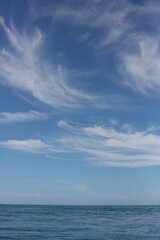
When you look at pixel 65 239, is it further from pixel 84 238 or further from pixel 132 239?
pixel 132 239

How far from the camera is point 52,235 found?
2695cm

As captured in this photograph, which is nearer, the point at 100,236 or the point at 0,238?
the point at 0,238

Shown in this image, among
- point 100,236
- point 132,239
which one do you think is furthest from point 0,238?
point 132,239

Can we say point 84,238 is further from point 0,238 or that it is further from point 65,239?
point 0,238

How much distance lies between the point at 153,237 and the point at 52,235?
1053 centimetres

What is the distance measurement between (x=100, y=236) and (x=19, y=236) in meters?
8.39

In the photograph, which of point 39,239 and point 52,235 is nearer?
point 39,239

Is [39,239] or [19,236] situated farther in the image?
[19,236]

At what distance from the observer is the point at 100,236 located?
2664cm

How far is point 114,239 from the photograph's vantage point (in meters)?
25.0

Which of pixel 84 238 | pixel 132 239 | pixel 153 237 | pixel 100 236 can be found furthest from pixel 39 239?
pixel 153 237

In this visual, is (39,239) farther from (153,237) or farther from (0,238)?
(153,237)

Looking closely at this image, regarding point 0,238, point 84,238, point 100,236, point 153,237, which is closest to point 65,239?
point 84,238

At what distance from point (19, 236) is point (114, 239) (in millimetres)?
9687
